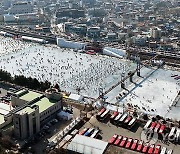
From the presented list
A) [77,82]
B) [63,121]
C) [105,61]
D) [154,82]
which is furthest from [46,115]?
[105,61]

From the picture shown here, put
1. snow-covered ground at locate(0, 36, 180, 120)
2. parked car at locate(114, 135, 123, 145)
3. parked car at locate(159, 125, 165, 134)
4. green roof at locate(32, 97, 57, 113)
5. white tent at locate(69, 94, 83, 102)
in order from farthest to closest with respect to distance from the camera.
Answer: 1. snow-covered ground at locate(0, 36, 180, 120)
2. white tent at locate(69, 94, 83, 102)
3. green roof at locate(32, 97, 57, 113)
4. parked car at locate(159, 125, 165, 134)
5. parked car at locate(114, 135, 123, 145)

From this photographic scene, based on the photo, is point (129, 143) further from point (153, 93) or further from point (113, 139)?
point (153, 93)

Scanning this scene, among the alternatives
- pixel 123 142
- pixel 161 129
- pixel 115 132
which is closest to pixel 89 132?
pixel 115 132

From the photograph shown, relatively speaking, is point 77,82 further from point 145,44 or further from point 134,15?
point 134,15

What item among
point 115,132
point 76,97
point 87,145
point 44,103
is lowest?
point 76,97

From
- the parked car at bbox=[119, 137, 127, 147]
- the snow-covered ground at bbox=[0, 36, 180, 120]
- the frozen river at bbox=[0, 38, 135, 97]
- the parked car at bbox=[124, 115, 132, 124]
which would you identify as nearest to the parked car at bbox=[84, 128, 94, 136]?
the parked car at bbox=[119, 137, 127, 147]

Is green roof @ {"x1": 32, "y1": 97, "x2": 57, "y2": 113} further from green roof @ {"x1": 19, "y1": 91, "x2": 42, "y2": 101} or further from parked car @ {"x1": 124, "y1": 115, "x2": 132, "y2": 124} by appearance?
parked car @ {"x1": 124, "y1": 115, "x2": 132, "y2": 124}
